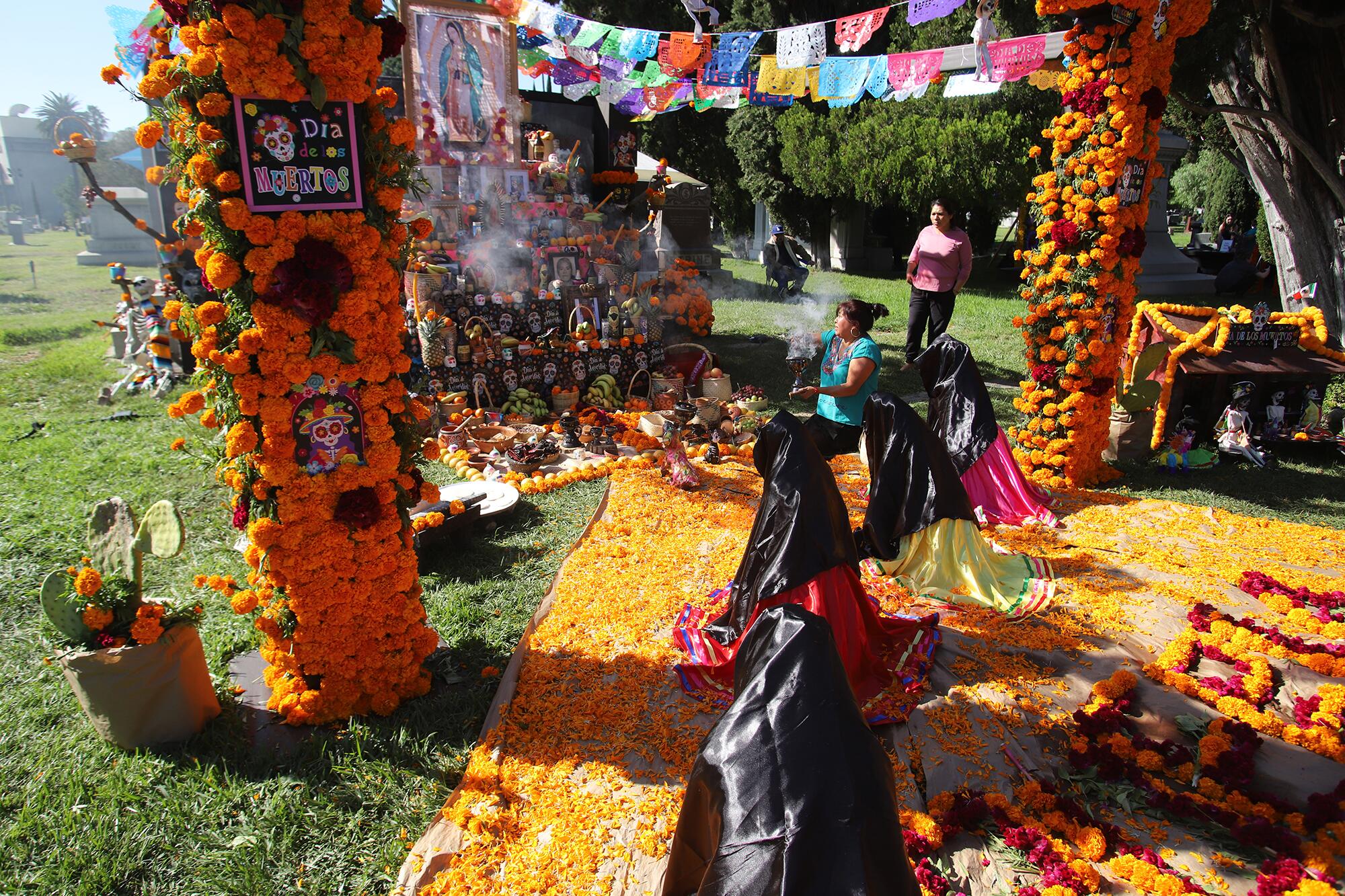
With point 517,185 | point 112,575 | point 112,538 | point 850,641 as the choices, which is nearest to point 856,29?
point 517,185

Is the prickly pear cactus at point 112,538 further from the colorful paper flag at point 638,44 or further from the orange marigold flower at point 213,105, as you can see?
the colorful paper flag at point 638,44

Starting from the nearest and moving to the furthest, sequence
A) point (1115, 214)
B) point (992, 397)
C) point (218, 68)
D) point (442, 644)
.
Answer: point (218, 68) < point (442, 644) < point (1115, 214) < point (992, 397)

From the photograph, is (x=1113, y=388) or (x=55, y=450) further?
(x=55, y=450)

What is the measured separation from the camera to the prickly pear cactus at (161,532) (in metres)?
3.99

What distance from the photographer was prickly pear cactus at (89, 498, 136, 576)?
4.00 meters

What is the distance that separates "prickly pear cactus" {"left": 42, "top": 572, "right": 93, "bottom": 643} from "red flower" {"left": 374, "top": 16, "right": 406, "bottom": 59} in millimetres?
3099

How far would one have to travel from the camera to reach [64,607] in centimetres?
378

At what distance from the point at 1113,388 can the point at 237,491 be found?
7.73 m

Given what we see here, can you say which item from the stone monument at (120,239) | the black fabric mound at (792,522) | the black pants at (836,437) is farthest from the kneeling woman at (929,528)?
the stone monument at (120,239)

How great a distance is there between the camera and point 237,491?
4008 millimetres

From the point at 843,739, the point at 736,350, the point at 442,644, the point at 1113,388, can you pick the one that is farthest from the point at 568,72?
the point at 843,739

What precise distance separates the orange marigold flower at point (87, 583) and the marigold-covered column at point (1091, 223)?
7.53m

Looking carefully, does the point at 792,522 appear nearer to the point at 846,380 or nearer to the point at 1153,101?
the point at 846,380

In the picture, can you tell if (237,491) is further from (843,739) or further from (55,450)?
(55,450)
